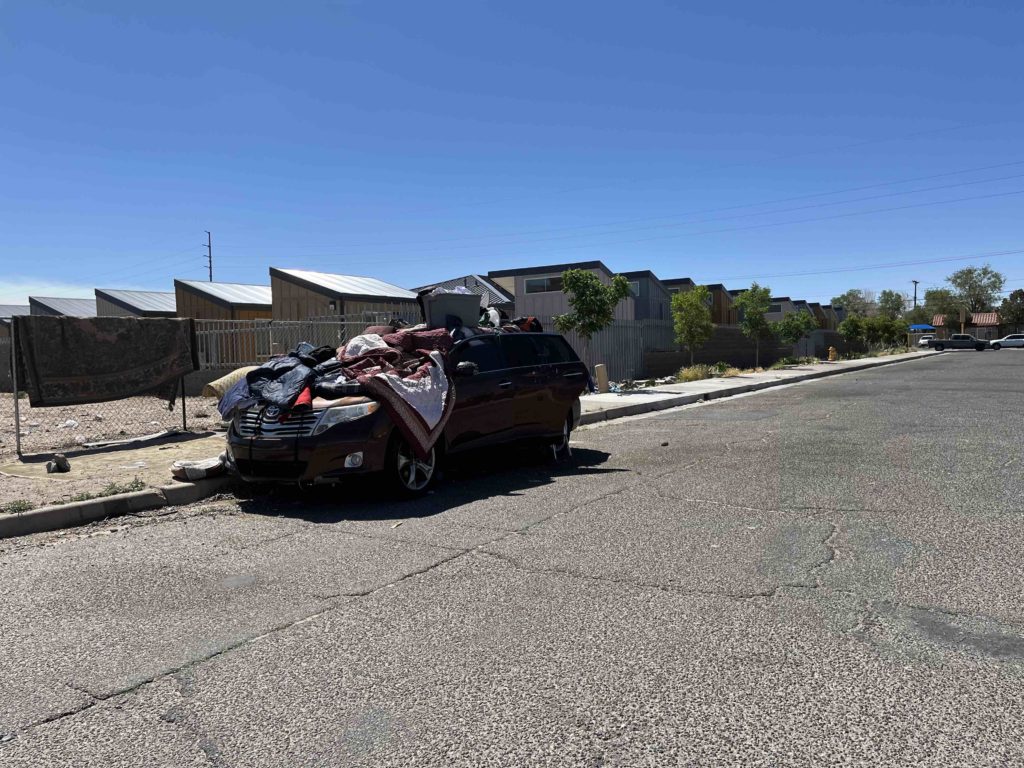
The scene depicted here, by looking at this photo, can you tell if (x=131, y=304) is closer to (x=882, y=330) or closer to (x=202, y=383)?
(x=202, y=383)

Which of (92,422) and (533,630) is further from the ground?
(92,422)

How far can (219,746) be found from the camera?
3215 mm

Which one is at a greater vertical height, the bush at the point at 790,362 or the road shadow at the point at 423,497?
the bush at the point at 790,362

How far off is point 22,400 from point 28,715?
1473 centimetres

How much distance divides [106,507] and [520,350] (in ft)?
15.8

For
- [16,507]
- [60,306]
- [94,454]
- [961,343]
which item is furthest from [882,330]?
[16,507]

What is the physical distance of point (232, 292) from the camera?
33.8 metres

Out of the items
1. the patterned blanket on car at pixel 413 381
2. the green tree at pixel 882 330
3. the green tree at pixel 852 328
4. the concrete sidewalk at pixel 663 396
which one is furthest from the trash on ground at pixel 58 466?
the green tree at pixel 882 330

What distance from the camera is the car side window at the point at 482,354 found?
9.20 meters

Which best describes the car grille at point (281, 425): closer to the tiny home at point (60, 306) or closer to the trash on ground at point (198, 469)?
the trash on ground at point (198, 469)

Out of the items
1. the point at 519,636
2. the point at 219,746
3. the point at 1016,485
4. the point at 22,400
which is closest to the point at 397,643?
the point at 519,636

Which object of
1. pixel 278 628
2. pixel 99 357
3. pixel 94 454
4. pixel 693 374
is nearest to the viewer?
pixel 278 628

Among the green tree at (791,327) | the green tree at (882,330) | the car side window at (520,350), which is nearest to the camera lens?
the car side window at (520,350)

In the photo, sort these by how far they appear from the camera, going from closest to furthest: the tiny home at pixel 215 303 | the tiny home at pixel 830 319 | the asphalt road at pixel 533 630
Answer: the asphalt road at pixel 533 630
the tiny home at pixel 215 303
the tiny home at pixel 830 319
